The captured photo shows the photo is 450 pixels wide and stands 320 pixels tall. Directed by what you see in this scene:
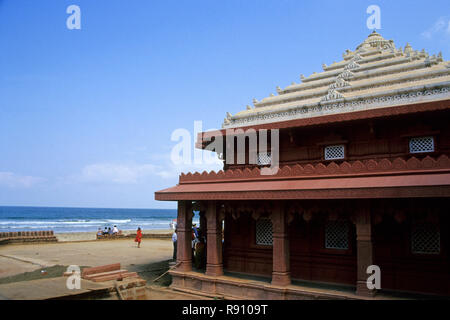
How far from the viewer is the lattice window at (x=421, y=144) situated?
11.0 meters

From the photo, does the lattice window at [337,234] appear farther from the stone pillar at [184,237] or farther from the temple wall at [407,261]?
the stone pillar at [184,237]

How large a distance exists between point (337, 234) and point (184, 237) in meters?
5.23

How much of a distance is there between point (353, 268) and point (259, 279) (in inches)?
116

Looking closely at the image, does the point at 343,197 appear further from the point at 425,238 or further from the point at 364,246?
the point at 425,238

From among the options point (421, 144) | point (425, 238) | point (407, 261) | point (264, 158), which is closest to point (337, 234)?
point (407, 261)

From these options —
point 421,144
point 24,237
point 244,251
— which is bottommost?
point 24,237

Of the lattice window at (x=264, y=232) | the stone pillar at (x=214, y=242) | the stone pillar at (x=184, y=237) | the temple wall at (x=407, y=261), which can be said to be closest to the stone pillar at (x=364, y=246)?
the temple wall at (x=407, y=261)

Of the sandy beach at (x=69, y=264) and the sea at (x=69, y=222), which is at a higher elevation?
the sandy beach at (x=69, y=264)

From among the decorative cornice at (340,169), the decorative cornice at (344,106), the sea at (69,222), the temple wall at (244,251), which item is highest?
the decorative cornice at (344,106)

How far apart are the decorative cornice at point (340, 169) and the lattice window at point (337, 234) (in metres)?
2.11

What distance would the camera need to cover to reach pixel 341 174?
10523 millimetres

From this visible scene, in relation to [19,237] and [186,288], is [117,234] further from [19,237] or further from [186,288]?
[186,288]

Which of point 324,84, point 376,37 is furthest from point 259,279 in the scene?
point 376,37

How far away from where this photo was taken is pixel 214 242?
501 inches
